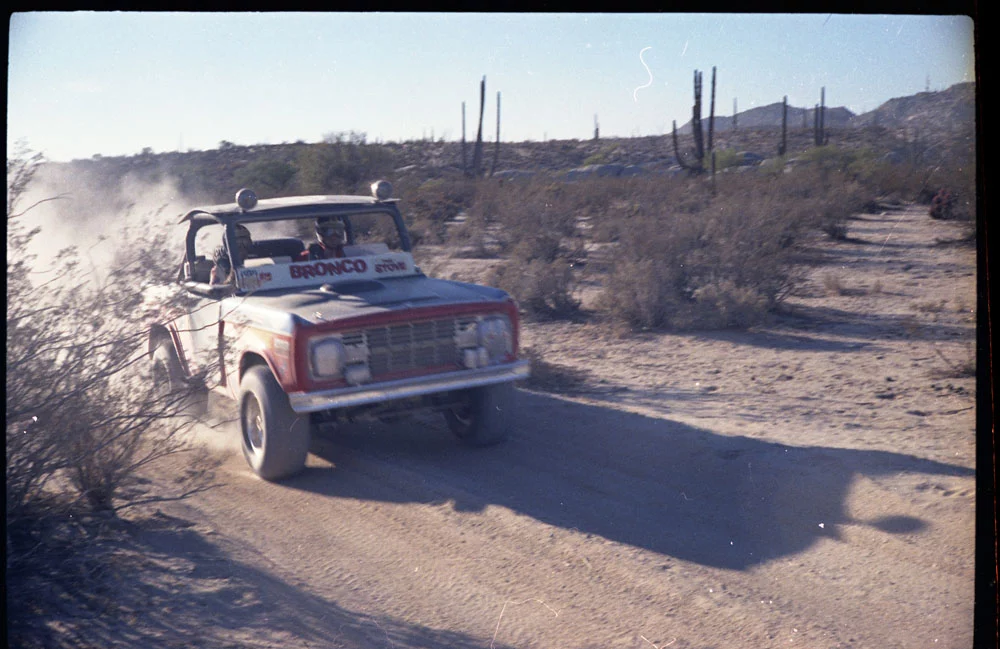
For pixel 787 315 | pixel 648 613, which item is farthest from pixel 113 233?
pixel 787 315

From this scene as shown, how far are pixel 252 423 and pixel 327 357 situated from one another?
38.6 inches

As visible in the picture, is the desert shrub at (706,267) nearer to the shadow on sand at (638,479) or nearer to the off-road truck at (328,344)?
the shadow on sand at (638,479)

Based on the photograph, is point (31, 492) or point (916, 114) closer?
point (31, 492)

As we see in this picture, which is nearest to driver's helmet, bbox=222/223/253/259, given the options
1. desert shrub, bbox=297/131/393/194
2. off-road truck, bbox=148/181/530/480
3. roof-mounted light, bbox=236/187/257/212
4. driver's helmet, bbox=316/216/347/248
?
off-road truck, bbox=148/181/530/480

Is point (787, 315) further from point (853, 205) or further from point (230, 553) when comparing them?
point (230, 553)

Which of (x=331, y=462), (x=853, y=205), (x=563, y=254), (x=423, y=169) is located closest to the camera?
(x=331, y=462)

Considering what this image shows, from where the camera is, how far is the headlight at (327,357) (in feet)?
18.8

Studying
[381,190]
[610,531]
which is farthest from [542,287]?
[610,531]

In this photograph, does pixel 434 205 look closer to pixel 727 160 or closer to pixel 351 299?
pixel 727 160

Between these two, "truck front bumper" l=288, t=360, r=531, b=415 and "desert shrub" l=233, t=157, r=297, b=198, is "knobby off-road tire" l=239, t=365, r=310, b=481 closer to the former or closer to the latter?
"truck front bumper" l=288, t=360, r=531, b=415

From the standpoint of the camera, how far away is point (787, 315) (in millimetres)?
11773

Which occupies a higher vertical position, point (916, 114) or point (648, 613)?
point (916, 114)

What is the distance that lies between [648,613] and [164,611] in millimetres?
2408

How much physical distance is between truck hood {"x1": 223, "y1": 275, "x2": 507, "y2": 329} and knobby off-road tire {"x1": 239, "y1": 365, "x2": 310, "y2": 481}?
44cm
